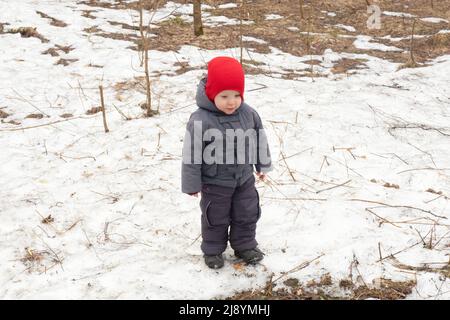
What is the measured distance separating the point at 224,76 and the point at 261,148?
2.29ft

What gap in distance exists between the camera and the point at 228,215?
3273 mm

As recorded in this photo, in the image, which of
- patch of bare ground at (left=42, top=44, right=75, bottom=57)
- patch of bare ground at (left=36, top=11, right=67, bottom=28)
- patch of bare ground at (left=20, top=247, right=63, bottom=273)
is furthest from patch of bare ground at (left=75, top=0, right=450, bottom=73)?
patch of bare ground at (left=20, top=247, right=63, bottom=273)

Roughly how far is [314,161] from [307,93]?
6.62 ft

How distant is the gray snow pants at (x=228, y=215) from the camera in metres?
3.17

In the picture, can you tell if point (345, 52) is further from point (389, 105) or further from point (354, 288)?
point (354, 288)

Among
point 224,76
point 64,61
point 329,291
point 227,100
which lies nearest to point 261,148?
point 227,100

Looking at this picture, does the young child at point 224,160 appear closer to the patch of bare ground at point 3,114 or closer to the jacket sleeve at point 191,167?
the jacket sleeve at point 191,167

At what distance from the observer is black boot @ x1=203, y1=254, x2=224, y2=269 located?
3.30m

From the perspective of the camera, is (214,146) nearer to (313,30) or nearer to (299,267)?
(299,267)

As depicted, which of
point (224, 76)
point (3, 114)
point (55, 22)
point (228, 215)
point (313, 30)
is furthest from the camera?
point (313, 30)

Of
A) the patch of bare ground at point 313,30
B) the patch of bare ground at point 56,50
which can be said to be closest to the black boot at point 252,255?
the patch of bare ground at point 313,30

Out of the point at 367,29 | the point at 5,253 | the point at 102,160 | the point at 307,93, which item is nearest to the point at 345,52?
the point at 367,29

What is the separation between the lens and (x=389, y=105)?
6.22m
